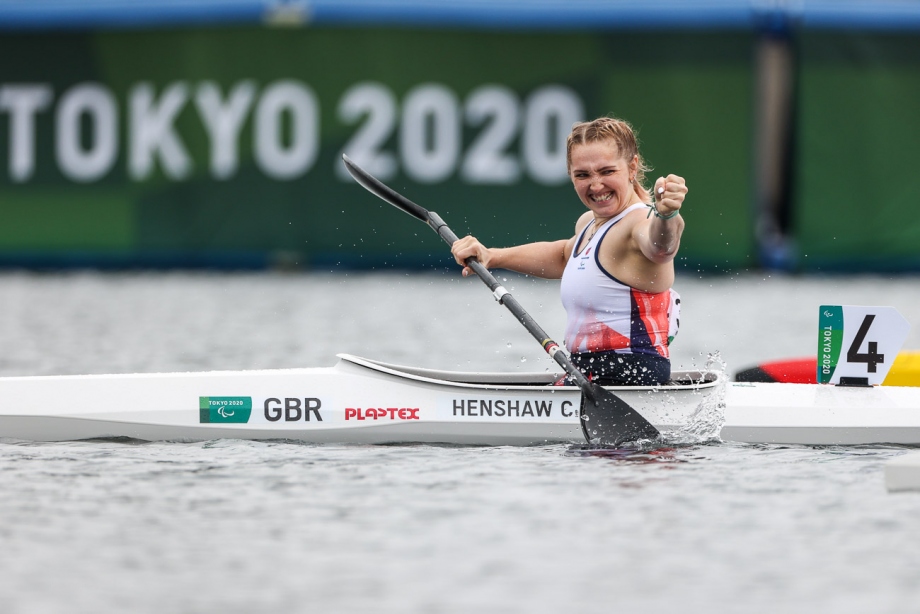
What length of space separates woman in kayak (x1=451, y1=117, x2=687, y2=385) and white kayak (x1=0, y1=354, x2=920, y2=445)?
0.54 feet

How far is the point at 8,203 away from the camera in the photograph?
1567 centimetres

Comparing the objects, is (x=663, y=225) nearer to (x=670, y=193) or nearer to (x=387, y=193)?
(x=670, y=193)

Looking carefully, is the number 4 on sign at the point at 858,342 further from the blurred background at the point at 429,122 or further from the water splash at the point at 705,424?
the blurred background at the point at 429,122

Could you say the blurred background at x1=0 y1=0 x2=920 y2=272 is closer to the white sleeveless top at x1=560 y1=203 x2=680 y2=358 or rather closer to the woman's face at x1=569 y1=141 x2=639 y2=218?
the white sleeveless top at x1=560 y1=203 x2=680 y2=358

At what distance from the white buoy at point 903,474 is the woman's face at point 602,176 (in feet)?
5.08

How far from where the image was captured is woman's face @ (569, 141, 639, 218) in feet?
20.5

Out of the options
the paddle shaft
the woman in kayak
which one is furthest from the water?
the woman in kayak

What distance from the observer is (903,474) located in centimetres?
548

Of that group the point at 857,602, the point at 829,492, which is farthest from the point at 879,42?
the point at 857,602

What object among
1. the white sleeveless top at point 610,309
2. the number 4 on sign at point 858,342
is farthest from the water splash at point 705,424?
the number 4 on sign at point 858,342

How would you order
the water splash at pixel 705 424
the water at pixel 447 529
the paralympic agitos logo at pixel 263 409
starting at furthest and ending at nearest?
the paralympic agitos logo at pixel 263 409 → the water splash at pixel 705 424 → the water at pixel 447 529

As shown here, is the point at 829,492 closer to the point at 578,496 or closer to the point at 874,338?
the point at 578,496

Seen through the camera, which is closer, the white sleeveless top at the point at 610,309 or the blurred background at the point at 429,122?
the white sleeveless top at the point at 610,309

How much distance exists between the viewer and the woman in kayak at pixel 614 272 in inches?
246
